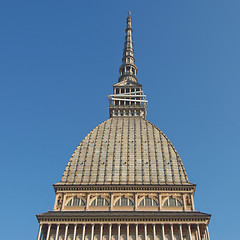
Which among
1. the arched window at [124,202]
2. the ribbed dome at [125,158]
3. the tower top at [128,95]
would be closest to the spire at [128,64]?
the tower top at [128,95]

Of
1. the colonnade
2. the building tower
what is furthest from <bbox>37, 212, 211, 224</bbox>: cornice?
the colonnade

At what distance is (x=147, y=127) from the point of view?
7581cm

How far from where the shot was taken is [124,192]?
5978cm

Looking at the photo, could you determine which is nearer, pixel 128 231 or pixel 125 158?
pixel 128 231

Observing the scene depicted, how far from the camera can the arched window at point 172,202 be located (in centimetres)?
5858

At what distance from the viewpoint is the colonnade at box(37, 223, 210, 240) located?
5350 centimetres

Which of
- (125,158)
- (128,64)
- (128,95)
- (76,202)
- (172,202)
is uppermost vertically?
(128,64)

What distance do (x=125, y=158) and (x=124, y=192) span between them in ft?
29.6

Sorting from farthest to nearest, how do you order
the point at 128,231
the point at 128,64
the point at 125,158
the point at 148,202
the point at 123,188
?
the point at 128,64, the point at 125,158, the point at 123,188, the point at 148,202, the point at 128,231

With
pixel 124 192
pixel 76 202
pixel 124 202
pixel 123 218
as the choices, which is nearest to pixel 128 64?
pixel 124 192

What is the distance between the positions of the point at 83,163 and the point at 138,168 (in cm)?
1074

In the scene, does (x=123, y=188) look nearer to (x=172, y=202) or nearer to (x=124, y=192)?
(x=124, y=192)

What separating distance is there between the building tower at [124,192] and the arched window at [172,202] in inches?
6.8

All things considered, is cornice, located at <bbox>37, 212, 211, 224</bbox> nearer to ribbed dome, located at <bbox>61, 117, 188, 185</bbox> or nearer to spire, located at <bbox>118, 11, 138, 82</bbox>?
ribbed dome, located at <bbox>61, 117, 188, 185</bbox>
